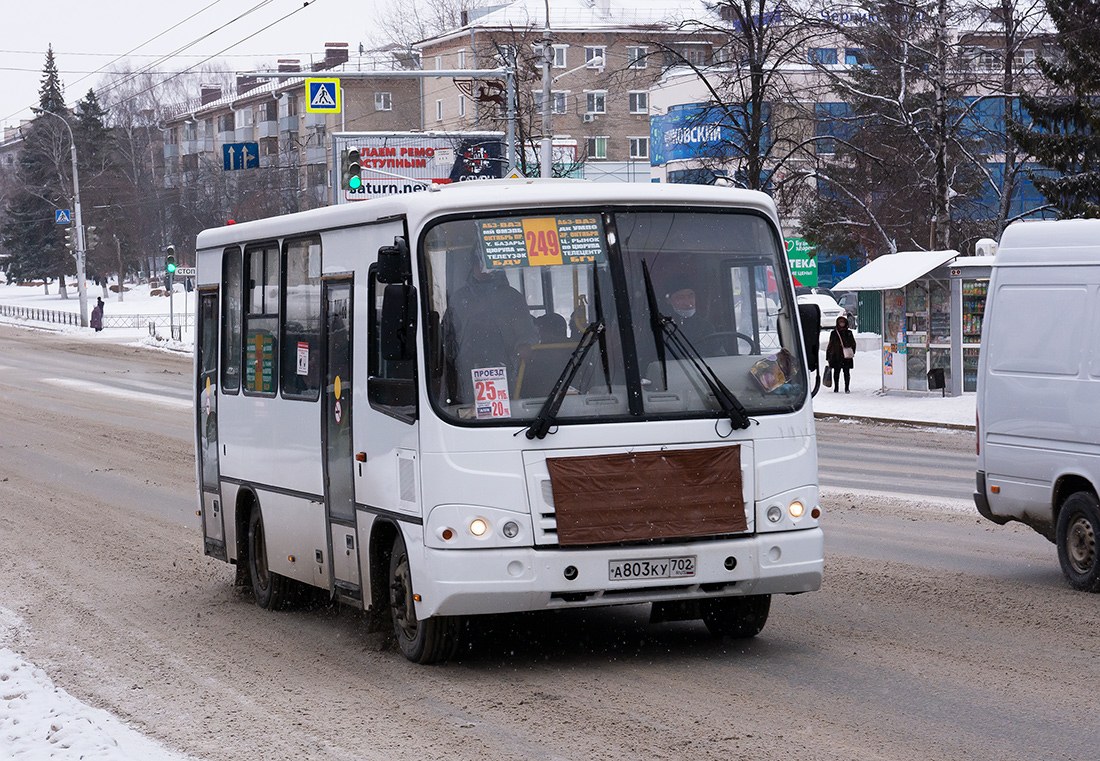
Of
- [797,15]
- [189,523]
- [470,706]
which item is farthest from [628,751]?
[797,15]

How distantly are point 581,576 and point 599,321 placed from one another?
1.29 m

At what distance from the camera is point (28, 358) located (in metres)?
49.3

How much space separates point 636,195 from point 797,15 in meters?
26.8

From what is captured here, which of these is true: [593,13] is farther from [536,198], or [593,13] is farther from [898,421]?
[536,198]

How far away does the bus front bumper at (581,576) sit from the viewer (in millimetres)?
7738

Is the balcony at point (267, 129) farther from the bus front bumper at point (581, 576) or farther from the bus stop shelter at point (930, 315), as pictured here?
the bus front bumper at point (581, 576)

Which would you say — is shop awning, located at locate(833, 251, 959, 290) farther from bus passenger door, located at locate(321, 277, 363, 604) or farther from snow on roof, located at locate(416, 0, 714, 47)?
snow on roof, located at locate(416, 0, 714, 47)

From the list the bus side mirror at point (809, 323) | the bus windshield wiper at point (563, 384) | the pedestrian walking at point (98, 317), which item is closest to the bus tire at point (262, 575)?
the bus windshield wiper at point (563, 384)

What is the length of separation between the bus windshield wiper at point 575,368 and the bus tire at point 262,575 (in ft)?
11.2

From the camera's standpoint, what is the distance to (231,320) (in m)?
11.2

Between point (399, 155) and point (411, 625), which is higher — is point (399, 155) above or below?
above

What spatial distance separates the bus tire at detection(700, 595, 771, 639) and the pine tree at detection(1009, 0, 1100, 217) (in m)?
25.9

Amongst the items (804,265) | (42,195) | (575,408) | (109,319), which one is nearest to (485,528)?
(575,408)

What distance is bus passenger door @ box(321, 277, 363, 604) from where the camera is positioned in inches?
354
